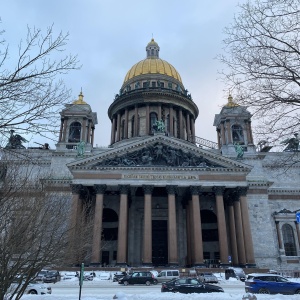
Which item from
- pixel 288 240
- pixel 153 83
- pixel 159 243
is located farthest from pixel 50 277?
pixel 153 83

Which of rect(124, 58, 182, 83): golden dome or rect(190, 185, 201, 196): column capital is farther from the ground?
rect(124, 58, 182, 83): golden dome

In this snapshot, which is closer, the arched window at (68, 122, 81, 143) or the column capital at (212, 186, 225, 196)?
the column capital at (212, 186, 225, 196)

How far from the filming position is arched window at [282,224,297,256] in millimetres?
43375

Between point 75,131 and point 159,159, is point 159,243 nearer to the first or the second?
point 159,159

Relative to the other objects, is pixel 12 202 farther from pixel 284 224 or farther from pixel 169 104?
pixel 169 104

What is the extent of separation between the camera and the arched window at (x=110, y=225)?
42.8 metres

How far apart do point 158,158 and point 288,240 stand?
67.5ft

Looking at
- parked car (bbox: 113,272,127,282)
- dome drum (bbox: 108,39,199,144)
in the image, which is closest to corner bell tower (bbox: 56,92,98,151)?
dome drum (bbox: 108,39,199,144)

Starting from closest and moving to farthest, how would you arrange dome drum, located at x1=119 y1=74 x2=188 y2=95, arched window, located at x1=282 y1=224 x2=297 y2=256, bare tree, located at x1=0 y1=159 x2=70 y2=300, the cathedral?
bare tree, located at x1=0 y1=159 x2=70 y2=300 < the cathedral < arched window, located at x1=282 y1=224 x2=297 y2=256 < dome drum, located at x1=119 y1=74 x2=188 y2=95

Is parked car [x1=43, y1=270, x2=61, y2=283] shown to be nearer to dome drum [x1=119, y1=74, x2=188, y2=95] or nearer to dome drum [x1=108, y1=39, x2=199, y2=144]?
dome drum [x1=108, y1=39, x2=199, y2=144]

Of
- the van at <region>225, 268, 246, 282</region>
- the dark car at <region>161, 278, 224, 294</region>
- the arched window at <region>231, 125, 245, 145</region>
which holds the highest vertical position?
the arched window at <region>231, 125, 245, 145</region>

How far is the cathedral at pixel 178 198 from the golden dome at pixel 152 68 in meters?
15.0

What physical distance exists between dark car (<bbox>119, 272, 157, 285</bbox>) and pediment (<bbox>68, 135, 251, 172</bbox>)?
47.1 feet

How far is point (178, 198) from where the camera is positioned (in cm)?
4378
